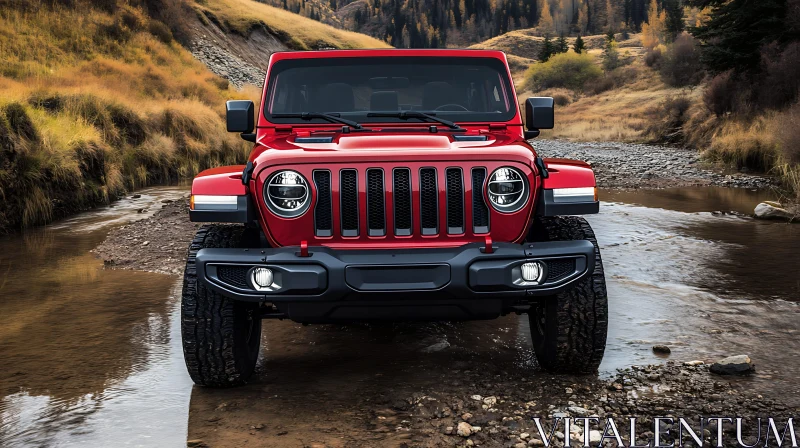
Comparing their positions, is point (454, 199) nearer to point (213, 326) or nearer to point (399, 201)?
point (399, 201)

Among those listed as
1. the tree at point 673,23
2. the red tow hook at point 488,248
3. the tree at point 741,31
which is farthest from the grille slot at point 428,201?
the tree at point 673,23

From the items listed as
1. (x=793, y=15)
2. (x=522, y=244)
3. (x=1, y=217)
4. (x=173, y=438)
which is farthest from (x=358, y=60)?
(x=793, y=15)

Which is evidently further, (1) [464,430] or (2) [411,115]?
(2) [411,115]

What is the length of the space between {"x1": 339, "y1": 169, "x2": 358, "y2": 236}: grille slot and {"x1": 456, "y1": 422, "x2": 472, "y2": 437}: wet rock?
1.08 metres

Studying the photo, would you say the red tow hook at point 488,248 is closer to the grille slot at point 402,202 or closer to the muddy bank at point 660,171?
the grille slot at point 402,202

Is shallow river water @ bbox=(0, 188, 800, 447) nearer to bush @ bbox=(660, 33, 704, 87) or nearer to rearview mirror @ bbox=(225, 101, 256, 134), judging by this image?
rearview mirror @ bbox=(225, 101, 256, 134)

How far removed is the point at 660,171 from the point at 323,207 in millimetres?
15581

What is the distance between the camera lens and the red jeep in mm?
3658

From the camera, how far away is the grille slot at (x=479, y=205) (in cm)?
391

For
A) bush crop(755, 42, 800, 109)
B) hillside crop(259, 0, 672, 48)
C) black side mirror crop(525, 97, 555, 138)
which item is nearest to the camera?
black side mirror crop(525, 97, 555, 138)

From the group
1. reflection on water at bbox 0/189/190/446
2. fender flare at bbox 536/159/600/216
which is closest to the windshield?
fender flare at bbox 536/159/600/216

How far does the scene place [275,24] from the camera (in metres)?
59.5

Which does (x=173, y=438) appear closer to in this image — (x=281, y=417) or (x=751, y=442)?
(x=281, y=417)

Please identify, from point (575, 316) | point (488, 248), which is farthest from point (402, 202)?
point (575, 316)
